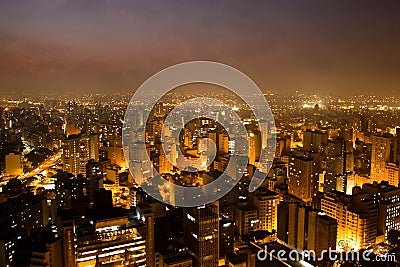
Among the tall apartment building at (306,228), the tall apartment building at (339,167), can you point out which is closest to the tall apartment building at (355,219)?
the tall apartment building at (306,228)

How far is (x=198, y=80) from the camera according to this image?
3.98 m

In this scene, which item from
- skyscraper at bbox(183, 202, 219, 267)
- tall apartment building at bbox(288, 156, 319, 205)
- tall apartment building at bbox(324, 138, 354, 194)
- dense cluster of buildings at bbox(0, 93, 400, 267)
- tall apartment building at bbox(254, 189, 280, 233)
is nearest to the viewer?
dense cluster of buildings at bbox(0, 93, 400, 267)

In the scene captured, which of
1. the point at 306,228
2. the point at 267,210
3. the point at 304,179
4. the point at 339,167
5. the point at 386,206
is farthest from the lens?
the point at 339,167

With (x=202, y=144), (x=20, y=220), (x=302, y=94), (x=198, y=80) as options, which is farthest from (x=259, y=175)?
(x=302, y=94)

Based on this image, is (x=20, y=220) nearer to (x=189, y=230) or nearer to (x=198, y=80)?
(x=189, y=230)

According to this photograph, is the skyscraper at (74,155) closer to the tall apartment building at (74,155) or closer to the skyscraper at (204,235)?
the tall apartment building at (74,155)

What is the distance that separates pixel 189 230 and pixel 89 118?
808 cm

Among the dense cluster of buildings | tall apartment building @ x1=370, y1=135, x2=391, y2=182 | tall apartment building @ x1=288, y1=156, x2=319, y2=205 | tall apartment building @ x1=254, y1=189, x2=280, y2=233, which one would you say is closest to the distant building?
the dense cluster of buildings

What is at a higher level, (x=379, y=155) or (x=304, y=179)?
(x=379, y=155)

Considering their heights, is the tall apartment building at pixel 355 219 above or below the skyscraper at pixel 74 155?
below

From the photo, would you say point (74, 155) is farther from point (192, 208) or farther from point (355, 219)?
point (355, 219)

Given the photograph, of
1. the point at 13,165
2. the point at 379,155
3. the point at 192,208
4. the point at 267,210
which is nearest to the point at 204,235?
the point at 192,208

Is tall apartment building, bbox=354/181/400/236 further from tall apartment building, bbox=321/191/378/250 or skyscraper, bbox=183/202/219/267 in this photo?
skyscraper, bbox=183/202/219/267

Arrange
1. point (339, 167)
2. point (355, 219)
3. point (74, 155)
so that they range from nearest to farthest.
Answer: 1. point (355, 219)
2. point (339, 167)
3. point (74, 155)
